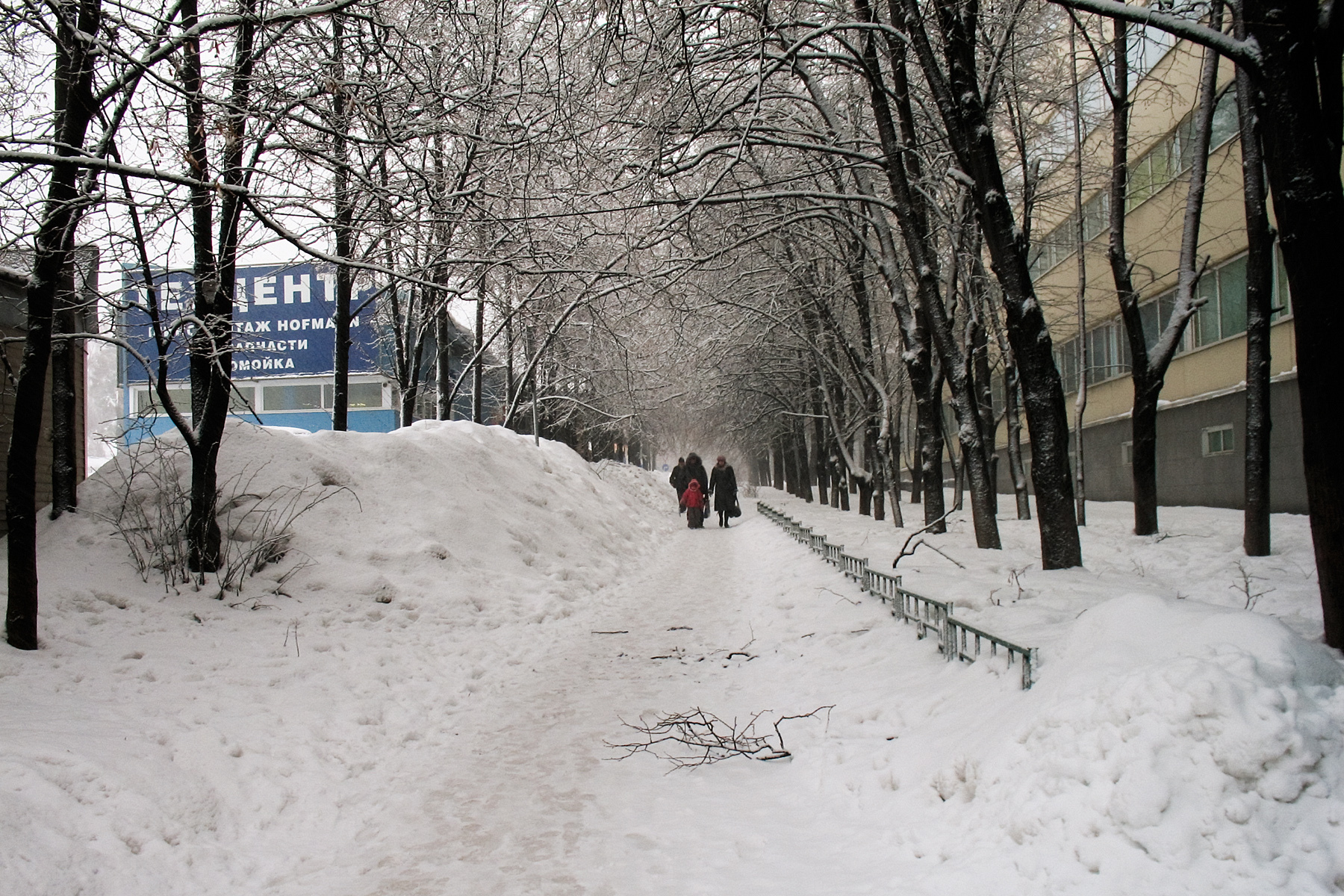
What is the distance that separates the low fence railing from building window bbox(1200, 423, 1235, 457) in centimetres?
1278

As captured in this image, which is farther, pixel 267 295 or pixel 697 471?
pixel 267 295

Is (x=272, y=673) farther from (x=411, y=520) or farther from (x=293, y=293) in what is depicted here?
(x=293, y=293)

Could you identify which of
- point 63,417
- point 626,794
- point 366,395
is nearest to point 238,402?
point 63,417

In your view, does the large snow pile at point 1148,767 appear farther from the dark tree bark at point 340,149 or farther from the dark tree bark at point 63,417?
the dark tree bark at point 63,417

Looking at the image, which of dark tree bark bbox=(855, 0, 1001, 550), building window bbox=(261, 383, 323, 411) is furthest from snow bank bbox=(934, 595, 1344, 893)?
building window bbox=(261, 383, 323, 411)

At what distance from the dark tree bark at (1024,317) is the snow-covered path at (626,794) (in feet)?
6.86

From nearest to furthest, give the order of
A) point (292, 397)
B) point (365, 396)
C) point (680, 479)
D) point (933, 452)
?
point (933, 452), point (680, 479), point (292, 397), point (365, 396)

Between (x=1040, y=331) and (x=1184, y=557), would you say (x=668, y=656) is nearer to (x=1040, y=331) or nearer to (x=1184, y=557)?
(x=1040, y=331)

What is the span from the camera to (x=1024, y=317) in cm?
780

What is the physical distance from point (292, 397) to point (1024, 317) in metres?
31.9

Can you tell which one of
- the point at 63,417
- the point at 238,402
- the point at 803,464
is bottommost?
the point at 803,464

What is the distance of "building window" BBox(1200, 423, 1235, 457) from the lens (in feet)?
58.4

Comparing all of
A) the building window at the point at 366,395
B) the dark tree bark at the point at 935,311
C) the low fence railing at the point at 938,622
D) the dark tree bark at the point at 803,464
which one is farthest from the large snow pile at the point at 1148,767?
the building window at the point at 366,395

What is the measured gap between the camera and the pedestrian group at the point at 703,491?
2412cm
